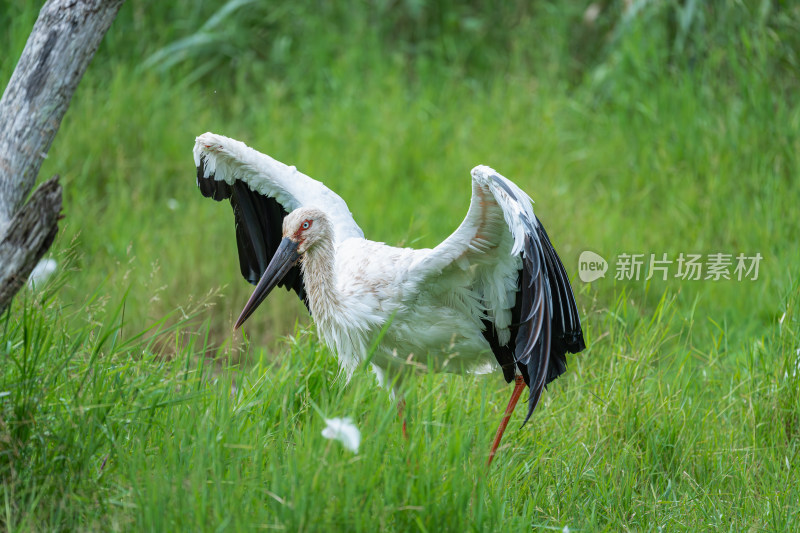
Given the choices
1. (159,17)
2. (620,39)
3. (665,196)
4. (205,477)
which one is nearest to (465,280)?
(205,477)

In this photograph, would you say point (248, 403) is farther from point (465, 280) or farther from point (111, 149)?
point (111, 149)

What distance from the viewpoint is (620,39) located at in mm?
6793

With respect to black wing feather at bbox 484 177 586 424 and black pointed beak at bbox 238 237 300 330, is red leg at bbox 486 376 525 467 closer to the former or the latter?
black wing feather at bbox 484 177 586 424

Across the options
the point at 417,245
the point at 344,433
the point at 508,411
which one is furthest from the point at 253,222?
the point at 344,433

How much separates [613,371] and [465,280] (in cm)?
77

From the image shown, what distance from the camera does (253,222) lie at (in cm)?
425

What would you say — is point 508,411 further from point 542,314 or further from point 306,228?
point 306,228

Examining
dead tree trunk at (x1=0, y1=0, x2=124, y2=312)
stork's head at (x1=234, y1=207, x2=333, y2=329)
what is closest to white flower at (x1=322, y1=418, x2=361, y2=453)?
dead tree trunk at (x1=0, y1=0, x2=124, y2=312)

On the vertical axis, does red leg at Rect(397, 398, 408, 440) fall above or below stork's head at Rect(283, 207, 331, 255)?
below

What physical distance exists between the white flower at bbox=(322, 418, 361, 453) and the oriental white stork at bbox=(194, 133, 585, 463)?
63 cm

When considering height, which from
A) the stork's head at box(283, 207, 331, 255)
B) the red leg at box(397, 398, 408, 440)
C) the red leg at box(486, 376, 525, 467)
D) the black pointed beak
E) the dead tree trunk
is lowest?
the red leg at box(486, 376, 525, 467)

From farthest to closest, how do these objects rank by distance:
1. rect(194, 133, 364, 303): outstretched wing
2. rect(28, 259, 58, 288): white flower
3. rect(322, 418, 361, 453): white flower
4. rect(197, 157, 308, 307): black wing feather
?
rect(197, 157, 308, 307): black wing feather < rect(194, 133, 364, 303): outstretched wing < rect(28, 259, 58, 288): white flower < rect(322, 418, 361, 453): white flower

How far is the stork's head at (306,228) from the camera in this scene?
3660 mm

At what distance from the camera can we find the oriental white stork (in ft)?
10.3
